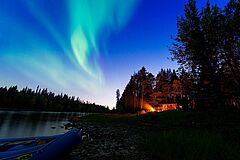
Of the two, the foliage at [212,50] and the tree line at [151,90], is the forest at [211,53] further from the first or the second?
the tree line at [151,90]

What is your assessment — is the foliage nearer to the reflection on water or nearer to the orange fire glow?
the reflection on water

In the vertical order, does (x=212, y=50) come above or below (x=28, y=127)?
above

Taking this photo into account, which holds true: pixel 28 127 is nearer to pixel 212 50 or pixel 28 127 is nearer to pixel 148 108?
pixel 212 50

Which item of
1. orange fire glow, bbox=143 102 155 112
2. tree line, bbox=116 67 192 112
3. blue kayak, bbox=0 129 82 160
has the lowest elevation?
blue kayak, bbox=0 129 82 160

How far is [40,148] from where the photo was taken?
530 cm

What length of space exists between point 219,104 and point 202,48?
8.31 metres

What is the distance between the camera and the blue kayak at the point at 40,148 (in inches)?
192

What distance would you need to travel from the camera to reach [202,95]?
23.9 meters

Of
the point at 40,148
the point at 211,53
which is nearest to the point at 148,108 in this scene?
the point at 211,53

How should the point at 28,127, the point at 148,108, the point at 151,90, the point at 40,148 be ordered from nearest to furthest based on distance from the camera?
1. the point at 40,148
2. the point at 28,127
3. the point at 148,108
4. the point at 151,90

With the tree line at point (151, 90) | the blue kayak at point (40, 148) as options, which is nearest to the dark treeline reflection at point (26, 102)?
the tree line at point (151, 90)

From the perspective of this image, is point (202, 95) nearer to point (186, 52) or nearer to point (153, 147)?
point (186, 52)

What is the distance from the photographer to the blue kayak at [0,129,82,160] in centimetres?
488

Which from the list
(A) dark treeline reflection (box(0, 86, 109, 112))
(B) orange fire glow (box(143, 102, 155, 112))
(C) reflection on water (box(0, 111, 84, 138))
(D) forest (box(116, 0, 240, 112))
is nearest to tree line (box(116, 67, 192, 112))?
(B) orange fire glow (box(143, 102, 155, 112))
